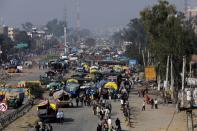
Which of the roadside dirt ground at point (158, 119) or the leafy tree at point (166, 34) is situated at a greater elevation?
the leafy tree at point (166, 34)

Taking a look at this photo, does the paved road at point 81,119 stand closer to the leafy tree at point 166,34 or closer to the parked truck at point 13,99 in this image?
the parked truck at point 13,99

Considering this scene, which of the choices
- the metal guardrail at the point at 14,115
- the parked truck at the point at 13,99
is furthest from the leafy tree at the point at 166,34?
the parked truck at the point at 13,99

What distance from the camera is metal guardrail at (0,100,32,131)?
4228 centimetres

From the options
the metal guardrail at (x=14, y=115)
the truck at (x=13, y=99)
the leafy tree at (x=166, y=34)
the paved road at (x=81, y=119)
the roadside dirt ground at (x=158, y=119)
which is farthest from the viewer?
the leafy tree at (x=166, y=34)

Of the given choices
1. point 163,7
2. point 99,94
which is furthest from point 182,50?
point 99,94

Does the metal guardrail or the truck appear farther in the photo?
the truck

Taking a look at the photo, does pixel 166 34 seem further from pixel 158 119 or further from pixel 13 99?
pixel 158 119

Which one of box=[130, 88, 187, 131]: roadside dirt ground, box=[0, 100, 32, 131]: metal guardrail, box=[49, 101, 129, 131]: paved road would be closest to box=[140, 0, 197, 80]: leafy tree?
box=[130, 88, 187, 131]: roadside dirt ground

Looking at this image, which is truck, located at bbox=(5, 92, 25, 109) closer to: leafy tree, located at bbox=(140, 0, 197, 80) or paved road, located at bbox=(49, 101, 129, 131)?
paved road, located at bbox=(49, 101, 129, 131)

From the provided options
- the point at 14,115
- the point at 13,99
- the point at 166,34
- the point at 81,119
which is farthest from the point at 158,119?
the point at 166,34

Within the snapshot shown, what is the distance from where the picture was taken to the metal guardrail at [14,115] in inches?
1664

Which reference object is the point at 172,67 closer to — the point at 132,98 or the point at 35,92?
the point at 132,98

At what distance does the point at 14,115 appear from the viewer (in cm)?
4703

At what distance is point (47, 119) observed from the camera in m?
43.8
